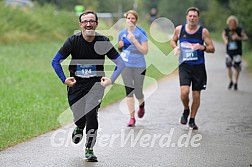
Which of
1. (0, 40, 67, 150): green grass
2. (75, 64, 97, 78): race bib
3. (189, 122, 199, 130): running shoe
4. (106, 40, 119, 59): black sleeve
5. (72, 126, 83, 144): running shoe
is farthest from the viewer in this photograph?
(189, 122, 199, 130): running shoe

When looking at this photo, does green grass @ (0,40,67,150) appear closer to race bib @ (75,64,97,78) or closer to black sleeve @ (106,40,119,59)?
race bib @ (75,64,97,78)

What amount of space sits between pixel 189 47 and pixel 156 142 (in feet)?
6.70

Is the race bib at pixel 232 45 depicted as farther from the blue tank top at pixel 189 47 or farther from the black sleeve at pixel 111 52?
the black sleeve at pixel 111 52

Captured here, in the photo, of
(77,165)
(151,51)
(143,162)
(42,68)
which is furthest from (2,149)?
(151,51)

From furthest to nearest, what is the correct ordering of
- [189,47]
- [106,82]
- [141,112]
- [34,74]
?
[34,74]
[141,112]
[189,47]
[106,82]

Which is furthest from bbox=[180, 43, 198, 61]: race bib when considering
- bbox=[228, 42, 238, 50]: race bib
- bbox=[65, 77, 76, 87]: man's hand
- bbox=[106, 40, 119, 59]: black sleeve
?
bbox=[228, 42, 238, 50]: race bib

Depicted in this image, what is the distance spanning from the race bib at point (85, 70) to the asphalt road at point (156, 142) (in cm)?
111

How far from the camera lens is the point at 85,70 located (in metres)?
8.73

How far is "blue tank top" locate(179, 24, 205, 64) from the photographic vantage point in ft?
37.5

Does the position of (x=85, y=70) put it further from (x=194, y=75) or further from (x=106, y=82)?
(x=194, y=75)

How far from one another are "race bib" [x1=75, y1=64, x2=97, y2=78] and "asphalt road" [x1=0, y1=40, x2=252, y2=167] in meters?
1.11

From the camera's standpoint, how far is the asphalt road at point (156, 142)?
8.67 metres

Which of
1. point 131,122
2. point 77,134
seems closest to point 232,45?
point 131,122

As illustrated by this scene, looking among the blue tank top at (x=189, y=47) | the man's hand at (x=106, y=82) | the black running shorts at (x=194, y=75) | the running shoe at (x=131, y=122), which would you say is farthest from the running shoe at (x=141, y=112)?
the man's hand at (x=106, y=82)
